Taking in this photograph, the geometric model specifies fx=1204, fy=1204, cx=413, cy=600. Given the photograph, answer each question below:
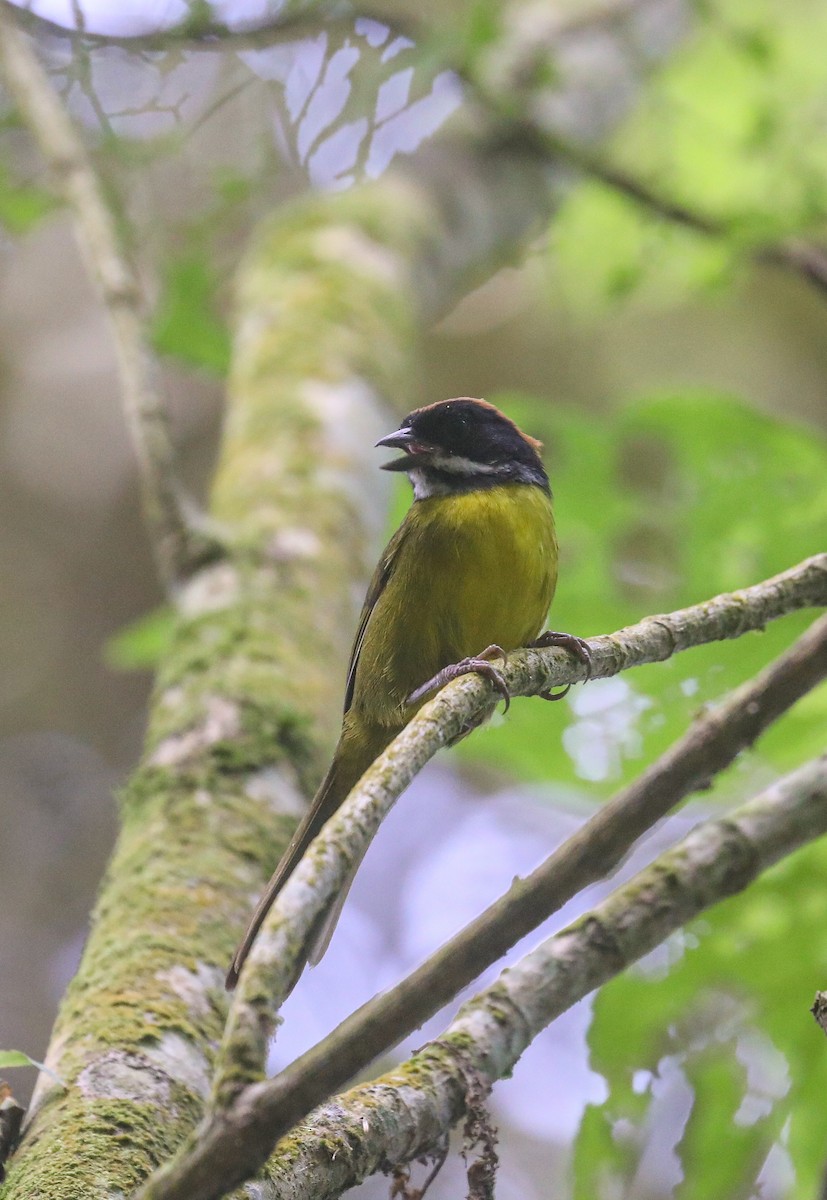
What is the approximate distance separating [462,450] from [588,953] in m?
1.75

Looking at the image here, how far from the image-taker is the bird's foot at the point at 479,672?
1.98m

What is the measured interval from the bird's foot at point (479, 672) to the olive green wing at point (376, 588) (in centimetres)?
24

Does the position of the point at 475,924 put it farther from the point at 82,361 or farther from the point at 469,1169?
the point at 82,361

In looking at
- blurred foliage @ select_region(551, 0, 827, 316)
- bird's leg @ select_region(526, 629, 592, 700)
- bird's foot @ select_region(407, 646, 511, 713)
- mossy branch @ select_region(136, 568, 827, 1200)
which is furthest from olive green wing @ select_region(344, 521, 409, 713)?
blurred foliage @ select_region(551, 0, 827, 316)

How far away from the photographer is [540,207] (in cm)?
586

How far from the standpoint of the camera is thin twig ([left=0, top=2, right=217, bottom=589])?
353 cm

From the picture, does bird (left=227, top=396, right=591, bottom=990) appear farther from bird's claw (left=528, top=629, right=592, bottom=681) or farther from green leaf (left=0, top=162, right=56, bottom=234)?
Answer: green leaf (left=0, top=162, right=56, bottom=234)

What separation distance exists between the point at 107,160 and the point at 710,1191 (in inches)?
188

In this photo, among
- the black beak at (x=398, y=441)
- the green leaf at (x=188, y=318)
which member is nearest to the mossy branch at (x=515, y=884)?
the black beak at (x=398, y=441)

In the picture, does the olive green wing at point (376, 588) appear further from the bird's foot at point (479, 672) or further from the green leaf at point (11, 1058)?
the green leaf at point (11, 1058)

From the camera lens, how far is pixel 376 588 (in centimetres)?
313

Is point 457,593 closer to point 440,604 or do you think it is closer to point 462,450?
point 440,604

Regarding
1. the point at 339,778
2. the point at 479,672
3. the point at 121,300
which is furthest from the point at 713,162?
the point at 479,672

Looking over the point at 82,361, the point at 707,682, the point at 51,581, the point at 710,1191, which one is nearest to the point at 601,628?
the point at 707,682
